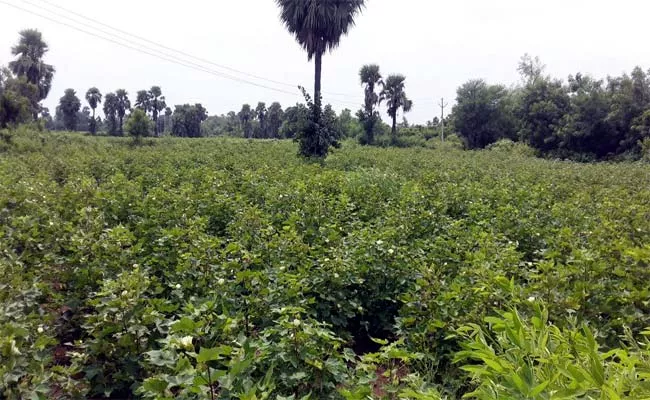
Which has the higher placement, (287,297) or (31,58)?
(31,58)

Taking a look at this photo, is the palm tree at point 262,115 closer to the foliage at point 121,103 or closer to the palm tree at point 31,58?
the foliage at point 121,103

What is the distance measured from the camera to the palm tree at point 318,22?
1591 cm

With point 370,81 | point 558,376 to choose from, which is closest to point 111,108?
point 370,81

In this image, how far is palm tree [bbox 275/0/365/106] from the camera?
15.9 meters

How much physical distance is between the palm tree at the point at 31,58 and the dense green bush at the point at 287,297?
33.5m

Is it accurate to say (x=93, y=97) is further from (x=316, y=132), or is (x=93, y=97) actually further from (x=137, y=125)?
(x=316, y=132)

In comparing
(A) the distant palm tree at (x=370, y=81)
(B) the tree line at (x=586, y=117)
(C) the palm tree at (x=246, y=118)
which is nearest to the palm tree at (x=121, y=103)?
(C) the palm tree at (x=246, y=118)

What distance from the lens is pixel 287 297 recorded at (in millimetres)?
2600

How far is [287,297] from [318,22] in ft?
50.2

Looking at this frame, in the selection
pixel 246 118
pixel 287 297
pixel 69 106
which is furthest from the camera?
pixel 246 118

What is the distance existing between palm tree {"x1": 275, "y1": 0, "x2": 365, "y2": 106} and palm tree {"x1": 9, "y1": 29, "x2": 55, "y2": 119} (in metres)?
25.0

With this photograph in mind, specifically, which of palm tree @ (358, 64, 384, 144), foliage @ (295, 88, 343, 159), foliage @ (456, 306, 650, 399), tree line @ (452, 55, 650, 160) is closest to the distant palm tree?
palm tree @ (358, 64, 384, 144)

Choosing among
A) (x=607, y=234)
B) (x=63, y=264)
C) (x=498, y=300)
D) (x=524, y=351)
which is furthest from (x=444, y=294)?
(x=63, y=264)

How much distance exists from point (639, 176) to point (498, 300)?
35.3ft
